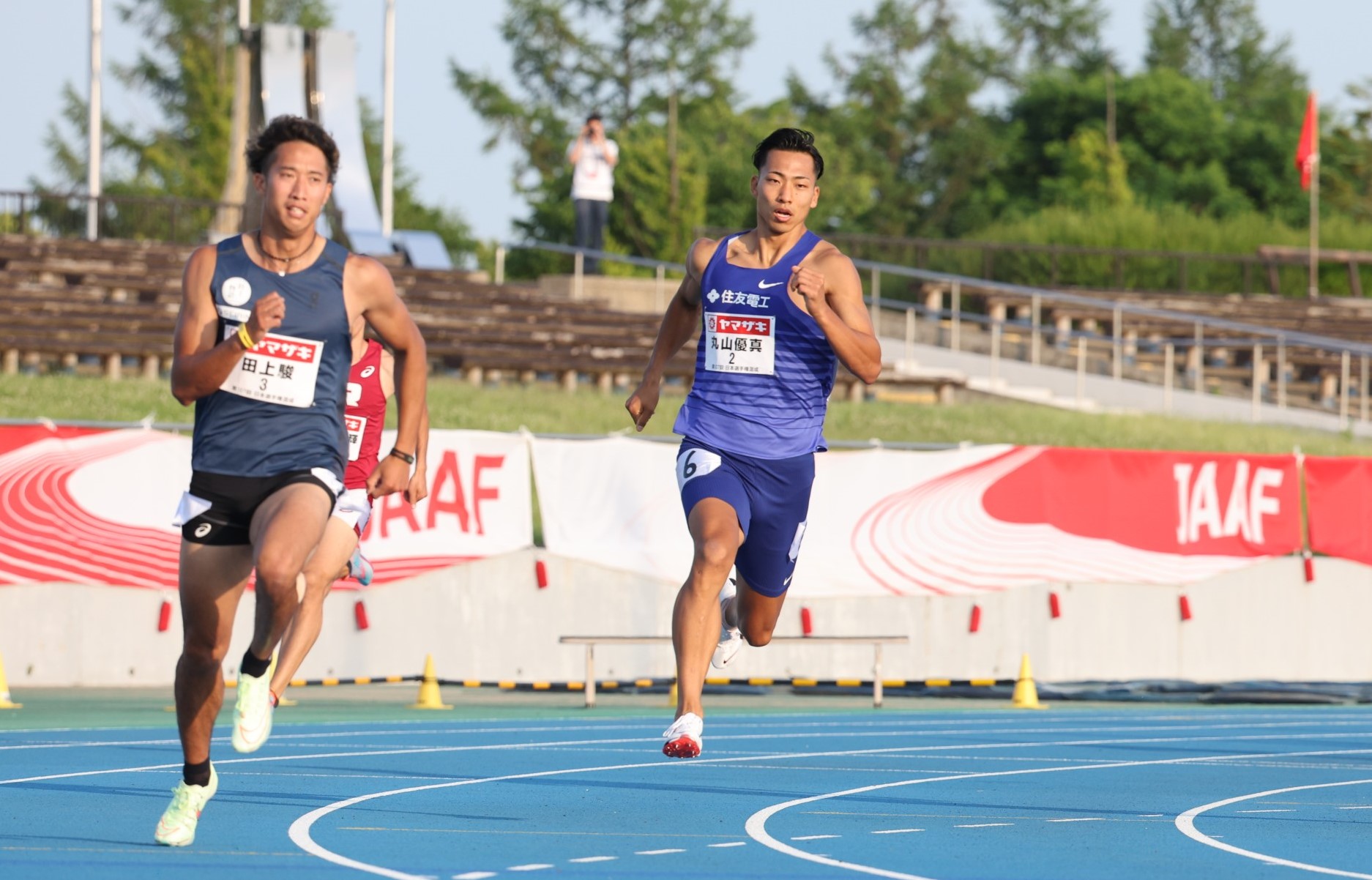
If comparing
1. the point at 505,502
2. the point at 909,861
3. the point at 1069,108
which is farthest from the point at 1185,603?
the point at 1069,108

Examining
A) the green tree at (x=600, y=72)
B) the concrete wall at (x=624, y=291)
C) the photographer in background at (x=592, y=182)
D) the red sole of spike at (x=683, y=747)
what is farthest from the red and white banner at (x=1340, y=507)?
the green tree at (x=600, y=72)

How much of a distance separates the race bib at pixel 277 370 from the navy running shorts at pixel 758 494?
188cm

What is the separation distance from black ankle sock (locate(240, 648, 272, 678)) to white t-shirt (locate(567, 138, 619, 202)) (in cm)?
2570

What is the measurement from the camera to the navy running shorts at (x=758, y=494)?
332 inches

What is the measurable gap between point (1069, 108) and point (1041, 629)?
53.7 metres

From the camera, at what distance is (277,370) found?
272 inches

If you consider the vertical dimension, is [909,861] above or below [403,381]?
below

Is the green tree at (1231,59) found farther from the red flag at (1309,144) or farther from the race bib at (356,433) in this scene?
the race bib at (356,433)

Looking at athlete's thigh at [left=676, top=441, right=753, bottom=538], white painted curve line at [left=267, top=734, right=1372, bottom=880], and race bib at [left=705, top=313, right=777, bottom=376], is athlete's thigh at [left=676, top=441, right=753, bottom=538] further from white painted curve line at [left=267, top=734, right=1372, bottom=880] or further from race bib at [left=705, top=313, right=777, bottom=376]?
white painted curve line at [left=267, top=734, right=1372, bottom=880]

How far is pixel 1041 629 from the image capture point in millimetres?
16844

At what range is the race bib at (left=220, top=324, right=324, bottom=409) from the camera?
22.6ft

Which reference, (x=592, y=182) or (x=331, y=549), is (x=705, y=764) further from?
(x=592, y=182)

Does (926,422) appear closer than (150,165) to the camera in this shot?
Yes

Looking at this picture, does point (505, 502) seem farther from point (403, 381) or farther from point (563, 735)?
point (403, 381)
